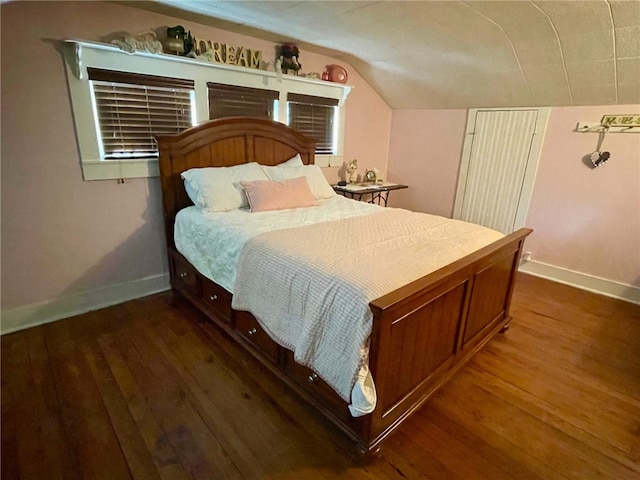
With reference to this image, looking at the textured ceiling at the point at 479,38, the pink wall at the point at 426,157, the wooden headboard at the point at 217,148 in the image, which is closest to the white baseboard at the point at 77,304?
the wooden headboard at the point at 217,148

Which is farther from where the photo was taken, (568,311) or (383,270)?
(568,311)

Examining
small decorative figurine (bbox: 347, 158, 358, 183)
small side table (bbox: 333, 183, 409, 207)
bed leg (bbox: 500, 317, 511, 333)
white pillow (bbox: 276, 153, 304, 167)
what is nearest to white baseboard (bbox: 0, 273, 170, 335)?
white pillow (bbox: 276, 153, 304, 167)

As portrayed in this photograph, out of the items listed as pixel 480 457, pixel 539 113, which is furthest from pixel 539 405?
pixel 539 113

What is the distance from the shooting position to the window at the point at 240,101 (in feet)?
9.24

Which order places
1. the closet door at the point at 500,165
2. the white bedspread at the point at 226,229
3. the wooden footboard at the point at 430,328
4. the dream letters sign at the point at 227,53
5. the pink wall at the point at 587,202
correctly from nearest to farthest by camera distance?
1. the wooden footboard at the point at 430,328
2. the white bedspread at the point at 226,229
3. the dream letters sign at the point at 227,53
4. the pink wall at the point at 587,202
5. the closet door at the point at 500,165

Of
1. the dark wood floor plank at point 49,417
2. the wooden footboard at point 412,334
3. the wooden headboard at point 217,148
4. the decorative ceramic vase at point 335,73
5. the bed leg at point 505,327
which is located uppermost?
the decorative ceramic vase at point 335,73

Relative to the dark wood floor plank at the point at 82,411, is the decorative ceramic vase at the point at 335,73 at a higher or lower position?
higher

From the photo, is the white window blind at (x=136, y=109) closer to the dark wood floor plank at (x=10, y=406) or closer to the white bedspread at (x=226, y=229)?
the white bedspread at (x=226, y=229)

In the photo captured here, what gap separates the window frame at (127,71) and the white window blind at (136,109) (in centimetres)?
4

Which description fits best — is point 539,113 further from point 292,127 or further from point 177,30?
point 177,30

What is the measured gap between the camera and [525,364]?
211 centimetres

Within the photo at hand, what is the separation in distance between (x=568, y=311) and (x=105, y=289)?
3.66 metres

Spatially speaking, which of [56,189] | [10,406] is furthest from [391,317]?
[56,189]

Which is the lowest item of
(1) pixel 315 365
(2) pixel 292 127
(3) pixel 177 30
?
(1) pixel 315 365
